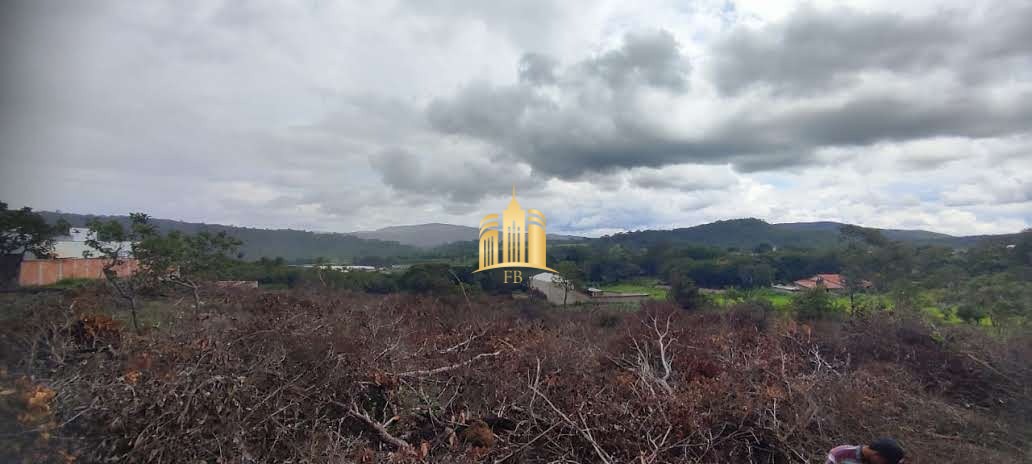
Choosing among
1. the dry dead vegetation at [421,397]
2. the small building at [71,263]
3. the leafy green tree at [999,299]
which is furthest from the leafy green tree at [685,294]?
the small building at [71,263]

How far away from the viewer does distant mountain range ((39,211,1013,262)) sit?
41.5 feet

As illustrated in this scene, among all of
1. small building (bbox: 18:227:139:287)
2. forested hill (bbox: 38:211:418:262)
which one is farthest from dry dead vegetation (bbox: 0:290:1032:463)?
forested hill (bbox: 38:211:418:262)

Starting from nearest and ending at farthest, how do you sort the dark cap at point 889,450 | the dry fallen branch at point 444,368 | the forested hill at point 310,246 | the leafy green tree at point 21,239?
the dark cap at point 889,450 < the leafy green tree at point 21,239 < the dry fallen branch at point 444,368 < the forested hill at point 310,246

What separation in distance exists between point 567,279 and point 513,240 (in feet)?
15.5

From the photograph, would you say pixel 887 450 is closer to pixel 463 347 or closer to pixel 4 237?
pixel 463 347

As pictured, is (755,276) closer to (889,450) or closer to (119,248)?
(889,450)

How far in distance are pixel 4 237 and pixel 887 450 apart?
23.7 ft

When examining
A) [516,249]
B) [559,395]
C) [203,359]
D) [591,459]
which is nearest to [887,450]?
[591,459]

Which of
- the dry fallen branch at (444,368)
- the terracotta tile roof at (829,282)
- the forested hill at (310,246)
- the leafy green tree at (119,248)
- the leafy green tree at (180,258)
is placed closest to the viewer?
the dry fallen branch at (444,368)

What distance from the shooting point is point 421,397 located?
14.5 ft

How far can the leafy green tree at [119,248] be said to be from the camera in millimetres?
5363

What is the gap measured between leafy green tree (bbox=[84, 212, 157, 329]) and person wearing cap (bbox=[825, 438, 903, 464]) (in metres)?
6.39

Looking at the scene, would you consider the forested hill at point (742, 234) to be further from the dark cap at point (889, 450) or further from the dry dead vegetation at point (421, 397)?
the dark cap at point (889, 450)

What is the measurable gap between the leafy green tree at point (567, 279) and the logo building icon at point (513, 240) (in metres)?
2.80
